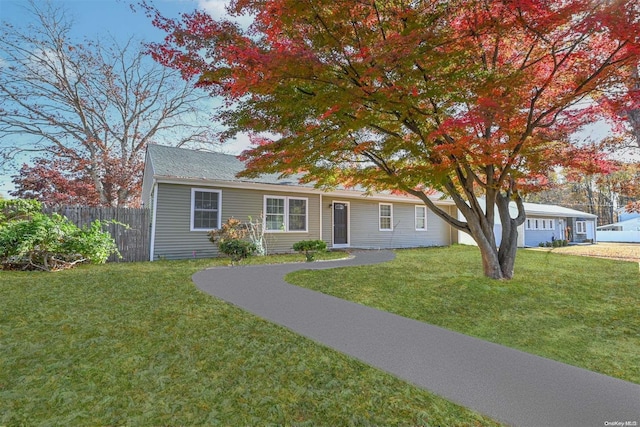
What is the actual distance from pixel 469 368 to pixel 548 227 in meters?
26.4

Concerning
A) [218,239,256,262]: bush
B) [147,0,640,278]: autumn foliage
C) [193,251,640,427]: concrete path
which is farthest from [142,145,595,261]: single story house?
[193,251,640,427]: concrete path

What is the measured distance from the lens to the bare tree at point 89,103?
16.0m

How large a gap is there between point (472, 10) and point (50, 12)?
2085 centimetres

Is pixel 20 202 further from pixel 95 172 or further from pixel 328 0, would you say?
pixel 95 172

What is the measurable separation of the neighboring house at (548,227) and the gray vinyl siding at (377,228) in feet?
7.90

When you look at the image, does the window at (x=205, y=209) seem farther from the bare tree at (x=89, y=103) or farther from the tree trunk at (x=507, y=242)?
the bare tree at (x=89, y=103)

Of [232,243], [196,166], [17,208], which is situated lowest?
[232,243]

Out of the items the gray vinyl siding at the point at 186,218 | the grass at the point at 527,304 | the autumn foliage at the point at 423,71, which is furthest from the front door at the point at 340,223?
the autumn foliage at the point at 423,71

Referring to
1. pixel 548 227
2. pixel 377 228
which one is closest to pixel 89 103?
pixel 377 228

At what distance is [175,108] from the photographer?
2061cm

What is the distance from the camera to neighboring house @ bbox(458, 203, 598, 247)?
67.4 ft

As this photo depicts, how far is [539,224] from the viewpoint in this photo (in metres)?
23.0

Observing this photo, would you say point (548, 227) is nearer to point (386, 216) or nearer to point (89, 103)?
point (386, 216)

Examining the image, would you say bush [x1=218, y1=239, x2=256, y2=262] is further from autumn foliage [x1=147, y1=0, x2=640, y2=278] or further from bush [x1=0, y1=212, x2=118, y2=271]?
autumn foliage [x1=147, y1=0, x2=640, y2=278]
